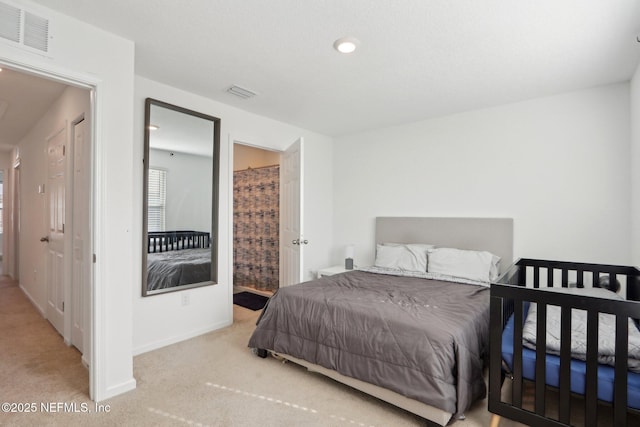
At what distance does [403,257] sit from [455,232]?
2.22 ft

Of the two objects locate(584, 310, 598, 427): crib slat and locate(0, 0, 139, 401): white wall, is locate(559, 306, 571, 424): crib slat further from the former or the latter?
locate(0, 0, 139, 401): white wall

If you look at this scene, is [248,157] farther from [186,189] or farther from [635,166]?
[635,166]

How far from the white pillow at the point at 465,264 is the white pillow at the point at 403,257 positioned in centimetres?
11

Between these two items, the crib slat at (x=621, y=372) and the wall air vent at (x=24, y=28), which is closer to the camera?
the crib slat at (x=621, y=372)

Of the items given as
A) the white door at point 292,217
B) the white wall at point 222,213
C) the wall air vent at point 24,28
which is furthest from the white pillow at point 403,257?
the wall air vent at point 24,28

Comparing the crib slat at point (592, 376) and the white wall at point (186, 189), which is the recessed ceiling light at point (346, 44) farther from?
the crib slat at point (592, 376)

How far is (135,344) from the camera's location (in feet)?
9.45

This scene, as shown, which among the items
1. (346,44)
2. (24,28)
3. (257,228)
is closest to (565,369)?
(346,44)

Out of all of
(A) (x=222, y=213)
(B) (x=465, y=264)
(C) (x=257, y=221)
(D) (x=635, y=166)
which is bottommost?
(B) (x=465, y=264)

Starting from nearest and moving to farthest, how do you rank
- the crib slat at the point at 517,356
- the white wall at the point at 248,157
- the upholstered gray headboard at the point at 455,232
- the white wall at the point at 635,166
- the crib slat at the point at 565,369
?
the crib slat at the point at 565,369 < the crib slat at the point at 517,356 < the white wall at the point at 635,166 < the upholstered gray headboard at the point at 455,232 < the white wall at the point at 248,157

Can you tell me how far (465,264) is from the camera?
11.0ft

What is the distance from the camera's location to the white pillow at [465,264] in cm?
326

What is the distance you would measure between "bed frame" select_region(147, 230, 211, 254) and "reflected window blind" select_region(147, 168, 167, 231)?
0.08 m

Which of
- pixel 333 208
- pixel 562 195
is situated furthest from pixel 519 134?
pixel 333 208
